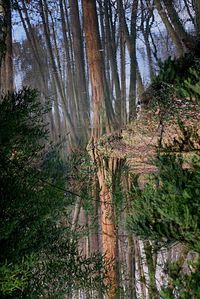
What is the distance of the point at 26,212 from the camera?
1.46 meters

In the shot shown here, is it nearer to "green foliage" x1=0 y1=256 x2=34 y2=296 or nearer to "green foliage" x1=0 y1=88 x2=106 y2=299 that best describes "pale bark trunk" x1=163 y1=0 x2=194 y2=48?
"green foliage" x1=0 y1=88 x2=106 y2=299

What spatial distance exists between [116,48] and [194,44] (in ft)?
4.68

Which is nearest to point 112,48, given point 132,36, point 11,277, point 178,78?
point 132,36

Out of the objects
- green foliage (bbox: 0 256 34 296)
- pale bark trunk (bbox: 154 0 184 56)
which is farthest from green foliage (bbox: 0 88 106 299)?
pale bark trunk (bbox: 154 0 184 56)

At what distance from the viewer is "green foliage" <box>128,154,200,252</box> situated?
94 cm

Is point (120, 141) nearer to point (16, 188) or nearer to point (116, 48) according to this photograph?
point (116, 48)

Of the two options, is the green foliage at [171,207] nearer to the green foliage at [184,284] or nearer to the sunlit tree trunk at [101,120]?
the green foliage at [184,284]

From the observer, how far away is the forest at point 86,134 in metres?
1.40

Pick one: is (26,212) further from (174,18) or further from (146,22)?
(146,22)

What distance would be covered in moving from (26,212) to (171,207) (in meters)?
0.67

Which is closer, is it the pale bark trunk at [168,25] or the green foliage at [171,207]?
the green foliage at [171,207]

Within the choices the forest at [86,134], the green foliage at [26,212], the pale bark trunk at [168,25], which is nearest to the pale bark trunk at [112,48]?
the forest at [86,134]

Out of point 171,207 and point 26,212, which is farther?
point 26,212

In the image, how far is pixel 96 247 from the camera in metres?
3.32
